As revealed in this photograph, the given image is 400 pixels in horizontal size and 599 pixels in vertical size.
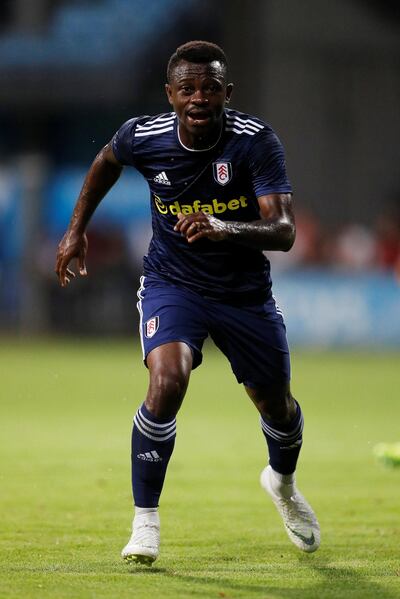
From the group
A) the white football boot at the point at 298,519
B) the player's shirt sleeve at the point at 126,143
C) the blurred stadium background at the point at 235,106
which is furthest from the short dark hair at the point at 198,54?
the blurred stadium background at the point at 235,106

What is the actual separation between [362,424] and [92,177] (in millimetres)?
6255

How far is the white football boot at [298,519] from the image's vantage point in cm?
658

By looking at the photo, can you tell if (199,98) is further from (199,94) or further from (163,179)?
(163,179)

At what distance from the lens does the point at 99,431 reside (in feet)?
38.7

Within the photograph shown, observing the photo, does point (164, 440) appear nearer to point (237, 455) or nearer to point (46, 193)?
point (237, 455)

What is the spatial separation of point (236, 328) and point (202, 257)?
15.3 inches

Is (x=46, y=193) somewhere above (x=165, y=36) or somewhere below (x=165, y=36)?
below

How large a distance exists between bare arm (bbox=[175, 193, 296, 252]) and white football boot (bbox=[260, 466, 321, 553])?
1.45 m

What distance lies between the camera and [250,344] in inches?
254

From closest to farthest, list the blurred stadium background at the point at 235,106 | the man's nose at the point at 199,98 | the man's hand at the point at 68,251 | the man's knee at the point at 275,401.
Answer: the man's nose at the point at 199,98 → the man's knee at the point at 275,401 → the man's hand at the point at 68,251 → the blurred stadium background at the point at 235,106

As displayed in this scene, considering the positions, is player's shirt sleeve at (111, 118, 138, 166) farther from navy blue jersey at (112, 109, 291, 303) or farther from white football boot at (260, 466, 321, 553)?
white football boot at (260, 466, 321, 553)

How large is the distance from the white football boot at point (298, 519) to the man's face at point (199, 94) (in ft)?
6.37

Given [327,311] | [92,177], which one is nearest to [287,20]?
[327,311]

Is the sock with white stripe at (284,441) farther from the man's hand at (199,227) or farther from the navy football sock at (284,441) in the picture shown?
the man's hand at (199,227)
